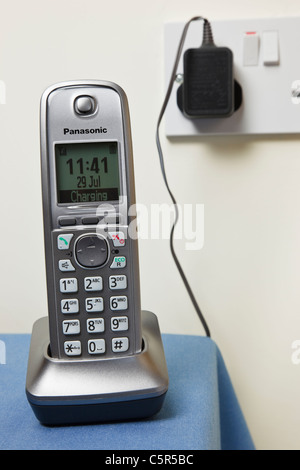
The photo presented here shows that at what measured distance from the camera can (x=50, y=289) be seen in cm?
38

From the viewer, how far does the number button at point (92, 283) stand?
1.25ft

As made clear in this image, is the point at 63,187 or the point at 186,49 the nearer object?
the point at 63,187

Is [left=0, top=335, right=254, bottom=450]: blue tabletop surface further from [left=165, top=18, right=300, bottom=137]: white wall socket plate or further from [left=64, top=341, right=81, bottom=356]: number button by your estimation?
[left=165, top=18, right=300, bottom=137]: white wall socket plate

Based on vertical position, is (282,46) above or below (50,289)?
above

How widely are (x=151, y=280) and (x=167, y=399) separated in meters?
0.18

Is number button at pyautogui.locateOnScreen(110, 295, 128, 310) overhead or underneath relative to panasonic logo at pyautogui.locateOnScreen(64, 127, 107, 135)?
underneath

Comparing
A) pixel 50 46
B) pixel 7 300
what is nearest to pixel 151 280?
pixel 7 300

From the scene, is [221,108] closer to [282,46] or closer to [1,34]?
[282,46]

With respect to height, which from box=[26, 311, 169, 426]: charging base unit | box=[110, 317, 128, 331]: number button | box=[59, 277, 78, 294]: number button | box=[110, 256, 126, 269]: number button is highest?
box=[110, 256, 126, 269]: number button

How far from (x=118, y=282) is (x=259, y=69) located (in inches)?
10.7

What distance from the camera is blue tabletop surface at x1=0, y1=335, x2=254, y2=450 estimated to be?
1.14ft

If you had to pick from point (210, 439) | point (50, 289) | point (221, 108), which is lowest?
point (210, 439)

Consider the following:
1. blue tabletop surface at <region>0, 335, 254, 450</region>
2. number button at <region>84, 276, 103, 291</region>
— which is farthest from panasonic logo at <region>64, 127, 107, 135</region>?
blue tabletop surface at <region>0, 335, 254, 450</region>

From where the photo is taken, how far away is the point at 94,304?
0.38 metres
